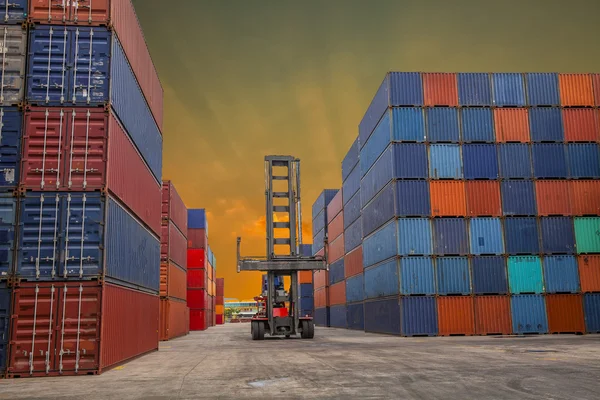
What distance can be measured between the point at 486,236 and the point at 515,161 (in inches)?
196

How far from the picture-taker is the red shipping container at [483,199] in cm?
3155

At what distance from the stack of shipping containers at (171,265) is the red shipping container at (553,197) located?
2251 centimetres

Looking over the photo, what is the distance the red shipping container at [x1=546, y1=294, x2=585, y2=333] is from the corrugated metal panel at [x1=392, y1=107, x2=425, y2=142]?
11.9 m

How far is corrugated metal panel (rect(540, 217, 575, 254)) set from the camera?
3159 cm

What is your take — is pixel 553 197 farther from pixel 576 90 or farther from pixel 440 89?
pixel 440 89

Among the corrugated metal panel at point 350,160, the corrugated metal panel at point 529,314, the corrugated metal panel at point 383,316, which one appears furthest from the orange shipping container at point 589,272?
the corrugated metal panel at point 350,160

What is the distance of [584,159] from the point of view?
32.7m

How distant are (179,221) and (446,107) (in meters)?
20.0

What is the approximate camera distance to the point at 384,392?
1000cm

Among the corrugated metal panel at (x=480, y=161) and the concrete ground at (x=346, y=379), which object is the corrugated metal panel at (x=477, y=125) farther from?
the concrete ground at (x=346, y=379)

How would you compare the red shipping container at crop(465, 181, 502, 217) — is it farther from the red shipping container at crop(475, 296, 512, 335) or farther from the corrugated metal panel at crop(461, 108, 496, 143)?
the red shipping container at crop(475, 296, 512, 335)


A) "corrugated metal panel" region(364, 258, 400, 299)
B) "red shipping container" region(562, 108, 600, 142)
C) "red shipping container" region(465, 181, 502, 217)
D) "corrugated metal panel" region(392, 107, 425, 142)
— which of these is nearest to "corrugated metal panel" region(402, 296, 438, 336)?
"corrugated metal panel" region(364, 258, 400, 299)

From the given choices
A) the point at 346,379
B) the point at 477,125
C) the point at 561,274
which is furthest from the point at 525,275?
the point at 346,379

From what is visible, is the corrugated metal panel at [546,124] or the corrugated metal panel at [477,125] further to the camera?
the corrugated metal panel at [546,124]
